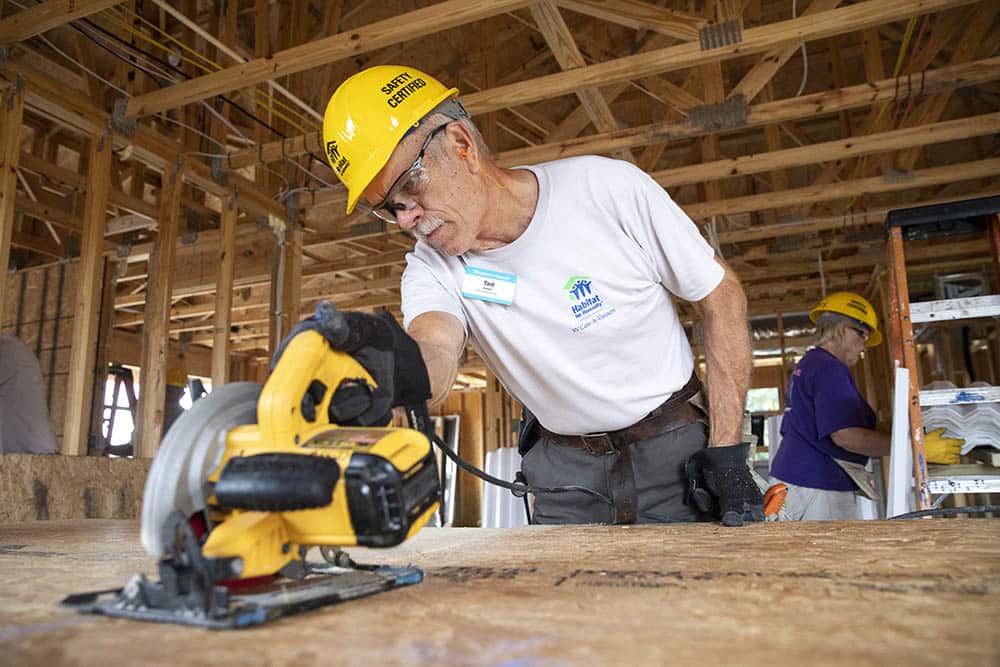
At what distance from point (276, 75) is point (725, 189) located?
536 cm

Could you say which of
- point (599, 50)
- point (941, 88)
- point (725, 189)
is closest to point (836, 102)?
point (941, 88)

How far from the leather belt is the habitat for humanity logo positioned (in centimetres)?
31

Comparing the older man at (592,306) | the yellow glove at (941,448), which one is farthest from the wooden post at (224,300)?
the yellow glove at (941,448)

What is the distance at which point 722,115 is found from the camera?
422 cm

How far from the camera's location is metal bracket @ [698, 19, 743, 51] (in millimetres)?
3461

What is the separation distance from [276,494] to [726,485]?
1209mm

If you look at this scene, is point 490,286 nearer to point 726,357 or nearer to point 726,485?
point 726,357

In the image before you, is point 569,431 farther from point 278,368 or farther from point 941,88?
point 941,88

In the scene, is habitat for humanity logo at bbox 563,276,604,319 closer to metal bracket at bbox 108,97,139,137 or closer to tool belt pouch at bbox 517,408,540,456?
tool belt pouch at bbox 517,408,540,456

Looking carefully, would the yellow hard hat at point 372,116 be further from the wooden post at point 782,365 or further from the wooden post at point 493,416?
the wooden post at point 782,365

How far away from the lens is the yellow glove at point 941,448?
335 centimetres

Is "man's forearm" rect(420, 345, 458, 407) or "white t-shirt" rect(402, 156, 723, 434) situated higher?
"white t-shirt" rect(402, 156, 723, 434)

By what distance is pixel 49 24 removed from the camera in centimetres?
321

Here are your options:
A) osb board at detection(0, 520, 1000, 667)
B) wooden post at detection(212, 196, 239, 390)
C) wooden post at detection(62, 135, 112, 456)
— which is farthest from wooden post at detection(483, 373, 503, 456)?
osb board at detection(0, 520, 1000, 667)
